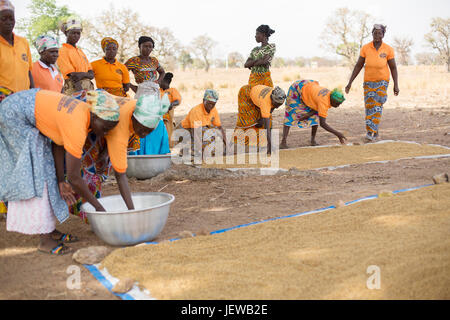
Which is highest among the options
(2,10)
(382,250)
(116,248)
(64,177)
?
(2,10)

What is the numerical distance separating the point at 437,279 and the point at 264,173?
113 inches

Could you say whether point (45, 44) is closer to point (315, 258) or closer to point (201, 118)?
point (201, 118)

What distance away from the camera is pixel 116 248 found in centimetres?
279

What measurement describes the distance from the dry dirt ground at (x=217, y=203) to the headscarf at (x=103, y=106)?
904mm

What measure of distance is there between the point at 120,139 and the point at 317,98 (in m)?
3.58

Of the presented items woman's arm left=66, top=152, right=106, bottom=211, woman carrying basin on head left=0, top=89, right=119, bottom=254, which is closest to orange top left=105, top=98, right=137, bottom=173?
woman carrying basin on head left=0, top=89, right=119, bottom=254

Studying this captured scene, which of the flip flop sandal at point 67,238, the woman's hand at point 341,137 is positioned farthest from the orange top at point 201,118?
the flip flop sandal at point 67,238

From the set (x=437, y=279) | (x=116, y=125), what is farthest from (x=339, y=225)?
(x=116, y=125)

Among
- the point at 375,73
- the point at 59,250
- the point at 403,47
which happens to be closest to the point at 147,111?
the point at 59,250

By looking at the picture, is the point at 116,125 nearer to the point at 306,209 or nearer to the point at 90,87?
the point at 306,209

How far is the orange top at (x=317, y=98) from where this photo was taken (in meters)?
5.56

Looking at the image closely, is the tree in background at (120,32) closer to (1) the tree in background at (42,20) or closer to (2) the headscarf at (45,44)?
(1) the tree in background at (42,20)

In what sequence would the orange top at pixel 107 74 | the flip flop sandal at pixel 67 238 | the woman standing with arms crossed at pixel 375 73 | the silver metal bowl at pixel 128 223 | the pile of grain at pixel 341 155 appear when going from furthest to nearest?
1. the woman standing with arms crossed at pixel 375 73
2. the pile of grain at pixel 341 155
3. the orange top at pixel 107 74
4. the flip flop sandal at pixel 67 238
5. the silver metal bowl at pixel 128 223

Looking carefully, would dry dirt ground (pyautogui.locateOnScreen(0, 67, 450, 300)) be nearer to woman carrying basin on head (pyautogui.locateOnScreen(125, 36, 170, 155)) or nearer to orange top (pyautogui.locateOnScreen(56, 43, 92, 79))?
woman carrying basin on head (pyautogui.locateOnScreen(125, 36, 170, 155))
